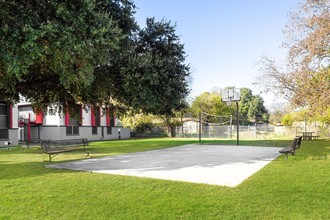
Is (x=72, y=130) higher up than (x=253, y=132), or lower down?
higher up

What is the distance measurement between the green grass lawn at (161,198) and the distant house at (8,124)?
1873 centimetres

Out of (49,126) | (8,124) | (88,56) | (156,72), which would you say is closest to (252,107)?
(49,126)

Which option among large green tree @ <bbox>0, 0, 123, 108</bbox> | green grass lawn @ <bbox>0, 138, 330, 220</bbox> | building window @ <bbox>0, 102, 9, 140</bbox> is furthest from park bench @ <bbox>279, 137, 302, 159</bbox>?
building window @ <bbox>0, 102, 9, 140</bbox>

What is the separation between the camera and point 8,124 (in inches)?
979

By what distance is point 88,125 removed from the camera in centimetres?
3431

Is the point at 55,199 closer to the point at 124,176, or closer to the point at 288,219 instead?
the point at 124,176

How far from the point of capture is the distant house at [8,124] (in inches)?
A: 963

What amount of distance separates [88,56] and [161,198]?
190 inches

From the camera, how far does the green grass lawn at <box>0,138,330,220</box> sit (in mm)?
4824

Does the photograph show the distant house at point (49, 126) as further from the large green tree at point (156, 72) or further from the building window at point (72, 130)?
the large green tree at point (156, 72)

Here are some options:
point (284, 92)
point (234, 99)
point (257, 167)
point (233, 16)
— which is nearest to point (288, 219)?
point (257, 167)

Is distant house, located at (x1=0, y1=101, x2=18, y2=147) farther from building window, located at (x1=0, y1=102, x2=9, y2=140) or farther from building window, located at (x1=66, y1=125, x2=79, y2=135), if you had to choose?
building window, located at (x1=66, y1=125, x2=79, y2=135)

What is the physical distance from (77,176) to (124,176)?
1.35m

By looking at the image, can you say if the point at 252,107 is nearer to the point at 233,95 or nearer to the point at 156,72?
the point at 233,95
